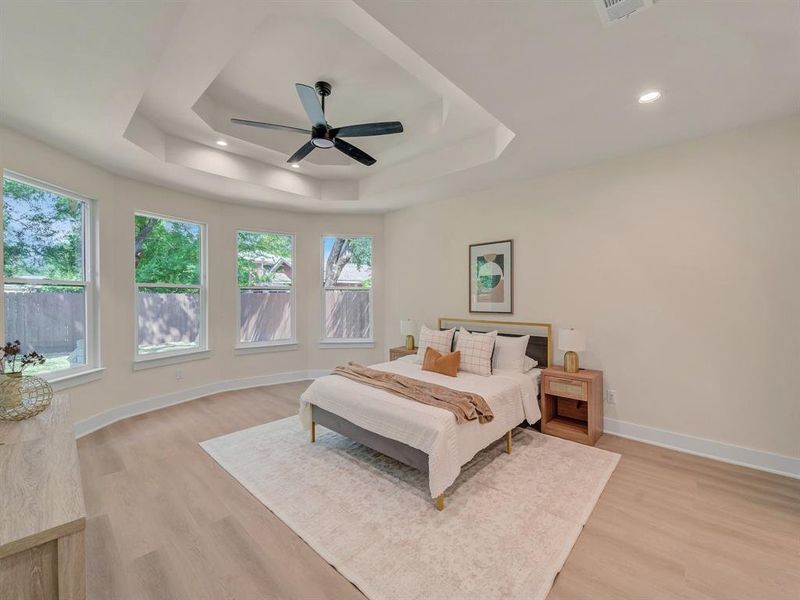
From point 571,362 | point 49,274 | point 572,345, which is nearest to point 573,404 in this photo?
point 571,362

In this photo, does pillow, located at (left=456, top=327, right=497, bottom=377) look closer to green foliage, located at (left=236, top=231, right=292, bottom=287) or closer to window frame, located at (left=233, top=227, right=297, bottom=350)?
window frame, located at (left=233, top=227, right=297, bottom=350)

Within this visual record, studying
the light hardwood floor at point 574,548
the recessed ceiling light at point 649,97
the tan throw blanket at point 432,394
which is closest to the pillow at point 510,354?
the tan throw blanket at point 432,394

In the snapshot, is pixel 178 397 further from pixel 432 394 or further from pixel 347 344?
pixel 432 394

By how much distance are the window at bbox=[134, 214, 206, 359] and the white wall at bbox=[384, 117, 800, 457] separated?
13.9ft

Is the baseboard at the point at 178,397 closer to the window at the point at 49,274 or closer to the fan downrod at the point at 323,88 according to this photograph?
the window at the point at 49,274

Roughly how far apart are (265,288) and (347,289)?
1291 millimetres

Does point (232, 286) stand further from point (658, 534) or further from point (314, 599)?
point (658, 534)

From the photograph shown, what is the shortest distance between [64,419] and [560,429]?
12.6 ft

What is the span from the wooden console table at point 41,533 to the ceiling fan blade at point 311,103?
7.74ft

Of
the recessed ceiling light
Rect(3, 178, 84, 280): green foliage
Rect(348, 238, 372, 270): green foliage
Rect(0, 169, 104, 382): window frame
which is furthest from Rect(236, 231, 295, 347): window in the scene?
the recessed ceiling light

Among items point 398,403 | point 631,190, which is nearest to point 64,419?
point 398,403

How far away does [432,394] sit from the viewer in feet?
9.19

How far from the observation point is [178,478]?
8.90 ft

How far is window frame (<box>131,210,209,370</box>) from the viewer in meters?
4.17
